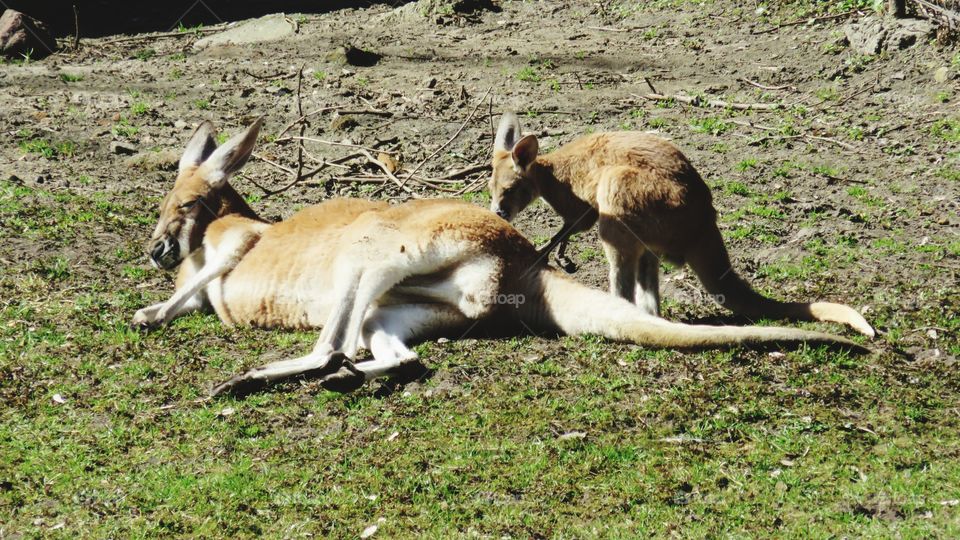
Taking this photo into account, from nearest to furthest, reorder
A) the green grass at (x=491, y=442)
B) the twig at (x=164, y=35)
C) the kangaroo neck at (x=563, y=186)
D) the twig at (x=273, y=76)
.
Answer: the green grass at (x=491, y=442), the kangaroo neck at (x=563, y=186), the twig at (x=273, y=76), the twig at (x=164, y=35)

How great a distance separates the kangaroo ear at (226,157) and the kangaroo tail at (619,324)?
2.24m

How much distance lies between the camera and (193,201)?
6219 millimetres

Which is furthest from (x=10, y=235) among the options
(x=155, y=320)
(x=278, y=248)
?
(x=278, y=248)

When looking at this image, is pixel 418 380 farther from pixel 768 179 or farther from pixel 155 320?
pixel 768 179

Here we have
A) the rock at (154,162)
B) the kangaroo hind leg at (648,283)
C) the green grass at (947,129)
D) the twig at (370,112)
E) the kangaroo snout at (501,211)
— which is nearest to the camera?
the kangaroo hind leg at (648,283)

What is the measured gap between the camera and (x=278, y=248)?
19.0 ft

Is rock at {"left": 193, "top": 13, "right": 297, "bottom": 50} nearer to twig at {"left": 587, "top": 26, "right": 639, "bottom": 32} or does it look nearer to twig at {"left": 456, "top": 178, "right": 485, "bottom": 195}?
twig at {"left": 587, "top": 26, "right": 639, "bottom": 32}


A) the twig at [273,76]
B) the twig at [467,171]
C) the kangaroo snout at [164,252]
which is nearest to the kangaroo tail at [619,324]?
the kangaroo snout at [164,252]

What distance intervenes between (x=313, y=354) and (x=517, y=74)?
21.2 feet

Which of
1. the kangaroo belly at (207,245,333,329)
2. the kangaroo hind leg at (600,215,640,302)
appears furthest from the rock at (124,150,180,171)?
the kangaroo hind leg at (600,215,640,302)

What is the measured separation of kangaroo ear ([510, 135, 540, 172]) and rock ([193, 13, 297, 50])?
7.36 meters

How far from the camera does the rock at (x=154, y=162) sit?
29.2ft

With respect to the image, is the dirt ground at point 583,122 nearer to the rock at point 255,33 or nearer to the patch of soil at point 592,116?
the patch of soil at point 592,116

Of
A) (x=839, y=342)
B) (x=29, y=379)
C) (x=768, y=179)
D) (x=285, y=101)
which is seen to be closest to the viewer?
(x=839, y=342)
